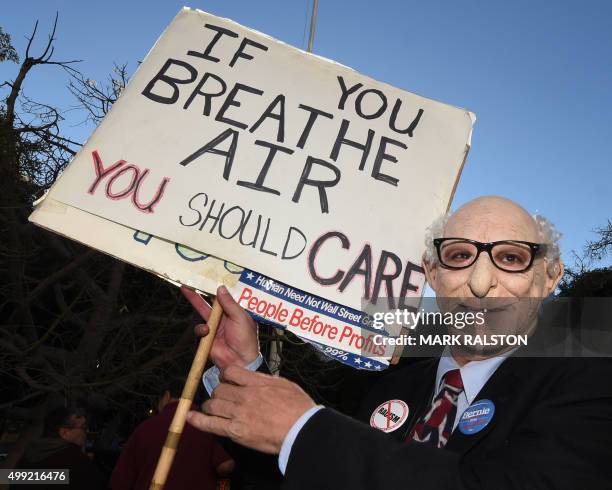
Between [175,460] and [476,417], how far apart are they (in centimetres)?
320

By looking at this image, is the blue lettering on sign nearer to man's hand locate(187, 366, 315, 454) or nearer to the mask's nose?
man's hand locate(187, 366, 315, 454)

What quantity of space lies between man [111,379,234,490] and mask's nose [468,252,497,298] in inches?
117

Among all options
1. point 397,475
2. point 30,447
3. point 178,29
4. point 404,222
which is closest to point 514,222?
point 404,222

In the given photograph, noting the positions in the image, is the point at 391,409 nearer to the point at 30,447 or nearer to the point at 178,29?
the point at 178,29

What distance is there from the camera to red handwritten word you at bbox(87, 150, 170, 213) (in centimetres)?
207

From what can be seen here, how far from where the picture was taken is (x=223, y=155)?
7.19 ft

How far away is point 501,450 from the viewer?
1442 mm

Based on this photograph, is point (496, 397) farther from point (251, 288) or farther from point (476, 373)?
point (251, 288)

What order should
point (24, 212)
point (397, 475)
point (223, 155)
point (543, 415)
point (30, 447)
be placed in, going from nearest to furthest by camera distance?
point (397, 475) → point (543, 415) → point (223, 155) → point (30, 447) → point (24, 212)

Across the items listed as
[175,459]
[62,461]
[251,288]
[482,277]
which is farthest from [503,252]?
[62,461]

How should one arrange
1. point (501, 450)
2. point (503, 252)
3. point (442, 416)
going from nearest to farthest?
1. point (501, 450)
2. point (442, 416)
3. point (503, 252)

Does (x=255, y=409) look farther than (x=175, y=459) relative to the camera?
No

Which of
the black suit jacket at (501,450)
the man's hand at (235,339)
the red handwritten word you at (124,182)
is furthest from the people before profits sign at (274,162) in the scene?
the black suit jacket at (501,450)

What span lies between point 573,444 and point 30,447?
4.02 metres
